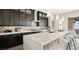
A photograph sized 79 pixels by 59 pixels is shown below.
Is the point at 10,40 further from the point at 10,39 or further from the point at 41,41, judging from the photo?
the point at 41,41

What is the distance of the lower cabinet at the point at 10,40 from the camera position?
168 centimetres

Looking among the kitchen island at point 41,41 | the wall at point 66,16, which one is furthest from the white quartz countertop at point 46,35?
the wall at point 66,16

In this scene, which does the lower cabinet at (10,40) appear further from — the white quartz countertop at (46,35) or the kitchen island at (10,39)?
the white quartz countertop at (46,35)

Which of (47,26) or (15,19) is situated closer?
(47,26)

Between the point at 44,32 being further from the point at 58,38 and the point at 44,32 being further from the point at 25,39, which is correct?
the point at 25,39

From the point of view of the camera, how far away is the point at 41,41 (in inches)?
63.9

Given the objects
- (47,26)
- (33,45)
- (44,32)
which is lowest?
(33,45)

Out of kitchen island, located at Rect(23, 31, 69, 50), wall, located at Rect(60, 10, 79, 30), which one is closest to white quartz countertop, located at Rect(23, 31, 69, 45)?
kitchen island, located at Rect(23, 31, 69, 50)

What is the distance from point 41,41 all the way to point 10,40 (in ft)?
2.02
